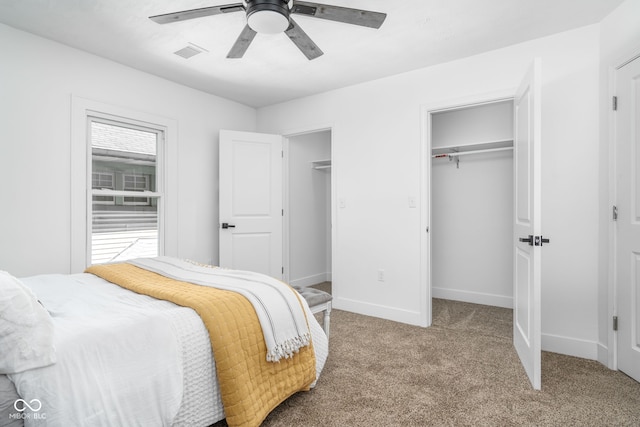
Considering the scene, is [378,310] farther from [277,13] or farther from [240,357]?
[277,13]

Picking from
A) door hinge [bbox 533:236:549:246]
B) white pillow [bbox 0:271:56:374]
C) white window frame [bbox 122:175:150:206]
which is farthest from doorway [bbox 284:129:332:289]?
white pillow [bbox 0:271:56:374]

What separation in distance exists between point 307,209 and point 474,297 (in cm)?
238

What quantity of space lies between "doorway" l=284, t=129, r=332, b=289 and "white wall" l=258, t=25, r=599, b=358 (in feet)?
1.85

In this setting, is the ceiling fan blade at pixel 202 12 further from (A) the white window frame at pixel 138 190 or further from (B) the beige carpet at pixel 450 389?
(B) the beige carpet at pixel 450 389

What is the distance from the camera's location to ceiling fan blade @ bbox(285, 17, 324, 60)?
1.97 meters

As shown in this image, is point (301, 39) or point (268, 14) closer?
point (268, 14)

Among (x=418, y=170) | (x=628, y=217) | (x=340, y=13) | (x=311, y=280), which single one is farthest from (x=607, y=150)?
(x=311, y=280)

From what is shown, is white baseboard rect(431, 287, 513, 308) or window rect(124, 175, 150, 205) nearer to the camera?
window rect(124, 175, 150, 205)

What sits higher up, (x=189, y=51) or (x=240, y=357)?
(x=189, y=51)

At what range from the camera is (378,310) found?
354 cm

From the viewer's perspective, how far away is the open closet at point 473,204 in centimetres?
376

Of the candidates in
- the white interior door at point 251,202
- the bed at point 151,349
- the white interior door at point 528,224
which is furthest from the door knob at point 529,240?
the white interior door at point 251,202

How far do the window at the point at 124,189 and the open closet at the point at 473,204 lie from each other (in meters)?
3.12

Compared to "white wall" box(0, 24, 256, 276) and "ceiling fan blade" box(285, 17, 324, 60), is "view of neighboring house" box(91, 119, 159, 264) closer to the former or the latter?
"white wall" box(0, 24, 256, 276)
